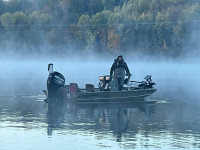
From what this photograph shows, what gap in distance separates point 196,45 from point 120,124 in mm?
127630

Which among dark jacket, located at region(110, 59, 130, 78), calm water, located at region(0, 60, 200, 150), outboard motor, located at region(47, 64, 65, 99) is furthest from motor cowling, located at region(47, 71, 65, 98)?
dark jacket, located at region(110, 59, 130, 78)

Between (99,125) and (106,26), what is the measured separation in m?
141

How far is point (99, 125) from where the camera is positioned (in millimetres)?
30188

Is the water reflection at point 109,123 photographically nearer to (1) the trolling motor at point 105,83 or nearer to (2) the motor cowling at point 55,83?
(2) the motor cowling at point 55,83

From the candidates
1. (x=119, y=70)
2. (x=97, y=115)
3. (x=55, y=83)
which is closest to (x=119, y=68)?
(x=119, y=70)

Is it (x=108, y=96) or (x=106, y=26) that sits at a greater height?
(x=106, y=26)

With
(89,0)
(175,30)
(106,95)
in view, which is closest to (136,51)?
(175,30)

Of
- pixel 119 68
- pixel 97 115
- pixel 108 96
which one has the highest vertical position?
pixel 119 68

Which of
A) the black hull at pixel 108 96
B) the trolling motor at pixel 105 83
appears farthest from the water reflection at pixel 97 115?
the trolling motor at pixel 105 83

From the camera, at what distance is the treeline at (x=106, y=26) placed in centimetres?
15375

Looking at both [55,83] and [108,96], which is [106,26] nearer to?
[108,96]

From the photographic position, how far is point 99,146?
24766 mm

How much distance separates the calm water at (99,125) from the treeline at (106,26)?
111m

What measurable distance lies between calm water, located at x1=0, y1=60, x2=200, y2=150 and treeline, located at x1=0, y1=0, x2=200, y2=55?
4356 inches
